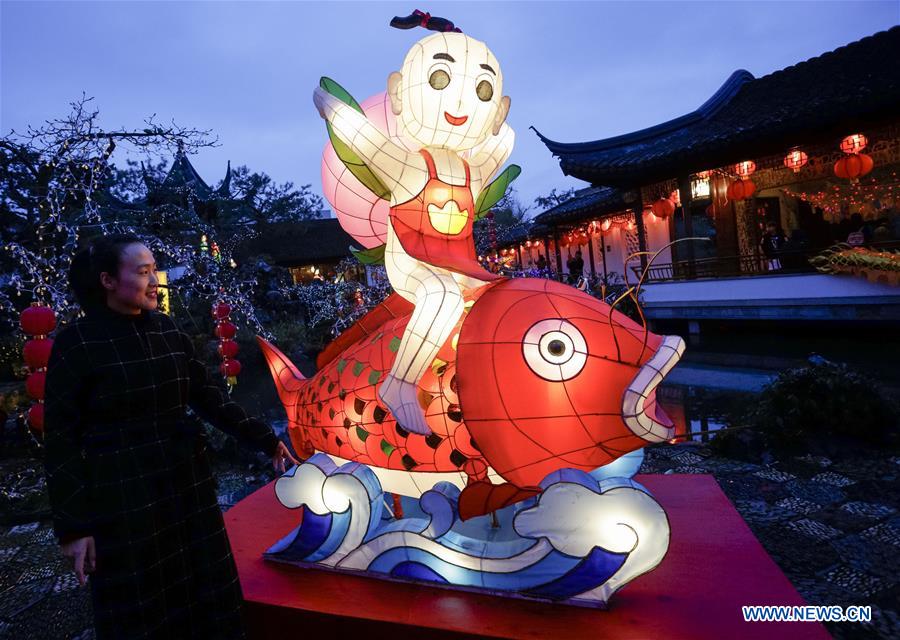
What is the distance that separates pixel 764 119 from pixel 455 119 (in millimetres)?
10218

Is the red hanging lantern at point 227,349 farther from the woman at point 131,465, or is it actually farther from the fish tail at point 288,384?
the woman at point 131,465

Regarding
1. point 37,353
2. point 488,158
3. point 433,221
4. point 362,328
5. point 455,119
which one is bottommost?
point 362,328

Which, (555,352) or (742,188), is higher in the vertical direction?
(742,188)

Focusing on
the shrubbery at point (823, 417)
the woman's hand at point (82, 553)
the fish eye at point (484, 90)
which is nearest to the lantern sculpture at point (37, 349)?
the woman's hand at point (82, 553)

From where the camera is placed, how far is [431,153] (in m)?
2.46

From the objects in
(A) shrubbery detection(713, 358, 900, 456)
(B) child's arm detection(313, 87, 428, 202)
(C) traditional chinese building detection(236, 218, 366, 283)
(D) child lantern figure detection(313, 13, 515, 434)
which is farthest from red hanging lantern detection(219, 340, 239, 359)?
(C) traditional chinese building detection(236, 218, 366, 283)

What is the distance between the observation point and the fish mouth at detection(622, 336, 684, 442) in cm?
199

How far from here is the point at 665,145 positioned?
13188mm

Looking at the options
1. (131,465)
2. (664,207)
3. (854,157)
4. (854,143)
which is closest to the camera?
(131,465)

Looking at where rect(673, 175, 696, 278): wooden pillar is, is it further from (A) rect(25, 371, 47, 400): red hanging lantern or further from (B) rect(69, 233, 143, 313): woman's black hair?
(B) rect(69, 233, 143, 313): woman's black hair

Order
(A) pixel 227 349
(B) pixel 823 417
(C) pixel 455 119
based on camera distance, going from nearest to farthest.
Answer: (C) pixel 455 119 → (A) pixel 227 349 → (B) pixel 823 417

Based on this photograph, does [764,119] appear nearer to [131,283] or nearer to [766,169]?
[766,169]

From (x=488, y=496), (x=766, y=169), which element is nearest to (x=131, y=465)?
(x=488, y=496)

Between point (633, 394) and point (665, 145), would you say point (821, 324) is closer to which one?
point (665, 145)
